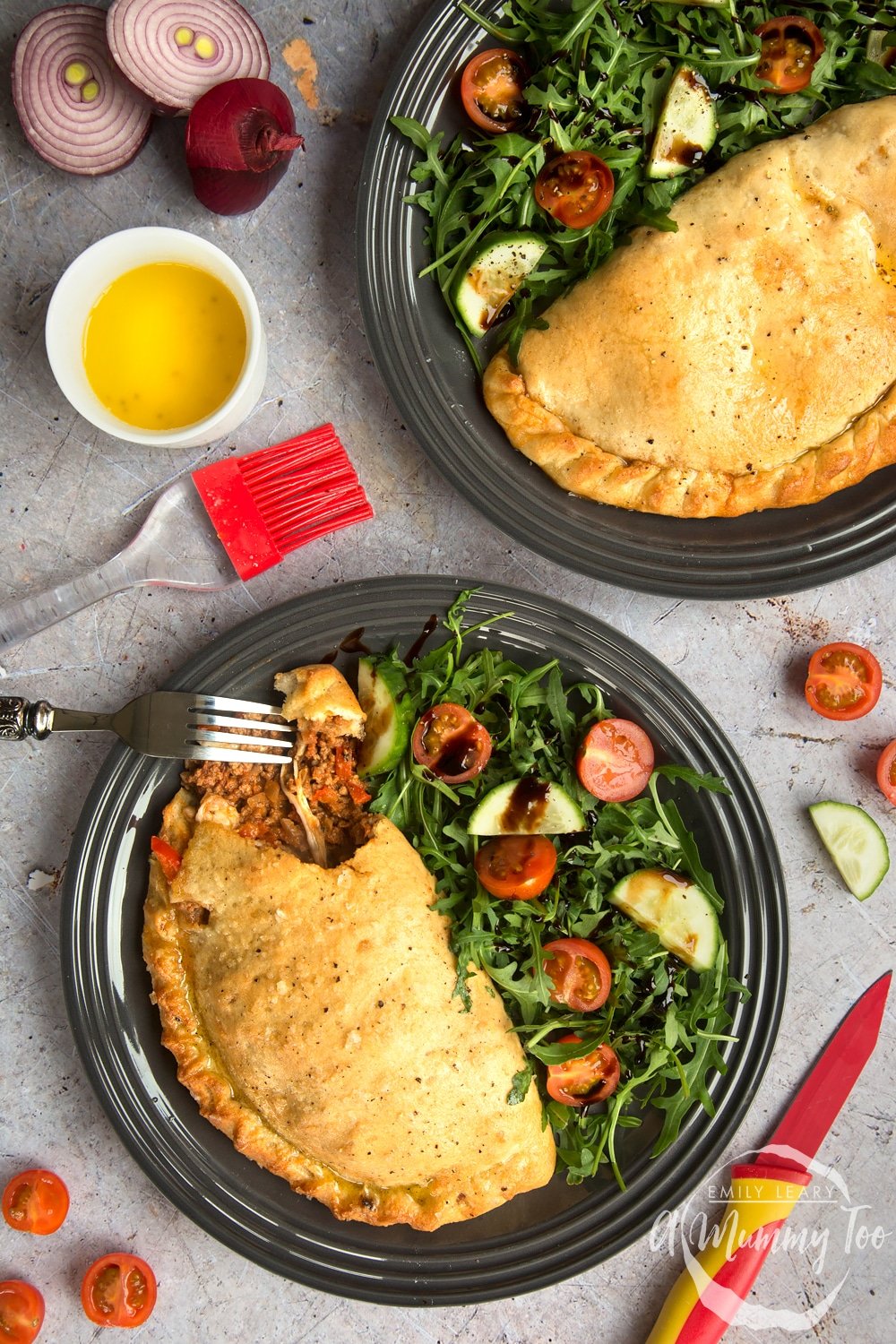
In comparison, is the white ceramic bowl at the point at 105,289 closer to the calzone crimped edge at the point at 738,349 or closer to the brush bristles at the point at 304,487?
the brush bristles at the point at 304,487

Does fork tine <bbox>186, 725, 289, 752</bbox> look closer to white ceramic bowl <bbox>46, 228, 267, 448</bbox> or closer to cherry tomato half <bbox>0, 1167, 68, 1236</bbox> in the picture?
white ceramic bowl <bbox>46, 228, 267, 448</bbox>

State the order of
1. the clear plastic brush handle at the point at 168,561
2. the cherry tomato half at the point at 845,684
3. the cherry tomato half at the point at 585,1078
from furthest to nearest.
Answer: the cherry tomato half at the point at 845,684 → the clear plastic brush handle at the point at 168,561 → the cherry tomato half at the point at 585,1078

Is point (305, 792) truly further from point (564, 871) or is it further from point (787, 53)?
point (787, 53)

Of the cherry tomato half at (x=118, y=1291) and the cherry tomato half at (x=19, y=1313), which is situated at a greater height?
the cherry tomato half at (x=118, y=1291)

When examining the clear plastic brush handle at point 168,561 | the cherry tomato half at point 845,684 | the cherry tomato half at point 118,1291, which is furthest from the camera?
the cherry tomato half at point 845,684

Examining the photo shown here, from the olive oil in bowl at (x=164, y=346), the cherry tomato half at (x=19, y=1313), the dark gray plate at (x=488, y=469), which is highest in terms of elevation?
the dark gray plate at (x=488, y=469)

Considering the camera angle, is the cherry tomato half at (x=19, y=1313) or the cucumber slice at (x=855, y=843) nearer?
the cherry tomato half at (x=19, y=1313)

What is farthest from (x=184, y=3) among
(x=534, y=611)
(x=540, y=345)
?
(x=534, y=611)

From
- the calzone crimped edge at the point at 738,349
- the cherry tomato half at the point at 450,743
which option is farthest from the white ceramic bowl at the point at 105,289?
the cherry tomato half at the point at 450,743
